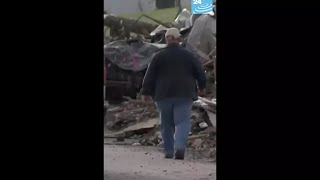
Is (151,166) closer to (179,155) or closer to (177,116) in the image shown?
(179,155)

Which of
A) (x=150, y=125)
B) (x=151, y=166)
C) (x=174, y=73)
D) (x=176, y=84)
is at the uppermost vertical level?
(x=174, y=73)

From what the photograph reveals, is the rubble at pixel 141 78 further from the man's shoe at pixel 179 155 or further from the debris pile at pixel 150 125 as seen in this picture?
the man's shoe at pixel 179 155

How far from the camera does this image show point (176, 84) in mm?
7641

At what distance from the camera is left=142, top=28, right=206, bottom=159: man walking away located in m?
7.64

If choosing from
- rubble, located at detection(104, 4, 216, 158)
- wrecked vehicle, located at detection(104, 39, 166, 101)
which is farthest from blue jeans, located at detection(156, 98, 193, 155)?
wrecked vehicle, located at detection(104, 39, 166, 101)

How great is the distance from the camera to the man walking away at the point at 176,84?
7641 millimetres

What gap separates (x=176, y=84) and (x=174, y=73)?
0.14 meters

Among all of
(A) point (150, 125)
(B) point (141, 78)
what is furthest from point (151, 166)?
(B) point (141, 78)

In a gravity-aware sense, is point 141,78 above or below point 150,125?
above

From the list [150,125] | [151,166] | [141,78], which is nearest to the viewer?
[151,166]

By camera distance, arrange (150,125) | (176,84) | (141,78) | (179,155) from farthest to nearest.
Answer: (141,78) → (150,125) → (179,155) → (176,84)
